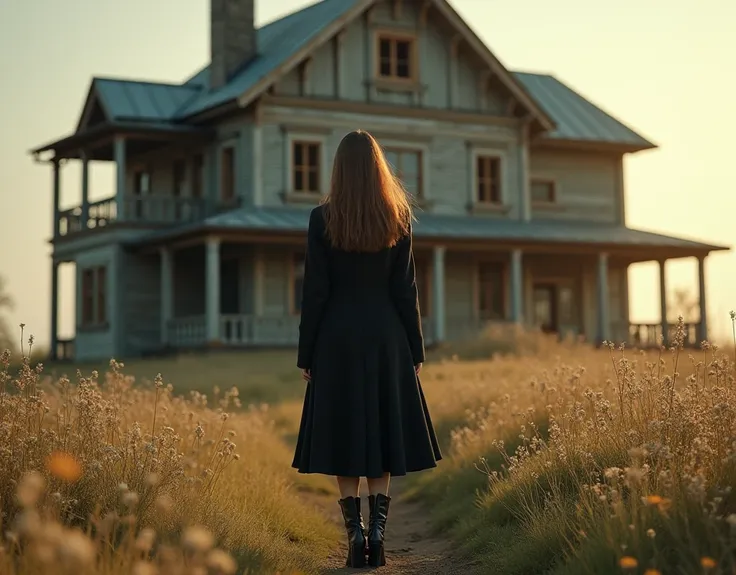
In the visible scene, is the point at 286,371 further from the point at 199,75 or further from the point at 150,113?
the point at 199,75

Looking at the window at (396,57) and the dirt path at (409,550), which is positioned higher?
the window at (396,57)

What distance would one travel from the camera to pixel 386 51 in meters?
30.7

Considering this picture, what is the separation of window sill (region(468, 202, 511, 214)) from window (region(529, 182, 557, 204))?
1.82 m

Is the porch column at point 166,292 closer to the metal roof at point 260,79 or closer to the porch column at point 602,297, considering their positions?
the metal roof at point 260,79

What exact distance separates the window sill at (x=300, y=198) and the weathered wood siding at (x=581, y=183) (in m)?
6.94

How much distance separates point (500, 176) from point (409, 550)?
24.9 metres

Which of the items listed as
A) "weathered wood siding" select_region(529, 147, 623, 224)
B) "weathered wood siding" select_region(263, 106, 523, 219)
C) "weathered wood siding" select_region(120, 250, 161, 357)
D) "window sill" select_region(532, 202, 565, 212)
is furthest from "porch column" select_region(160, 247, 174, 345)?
"window sill" select_region(532, 202, 565, 212)

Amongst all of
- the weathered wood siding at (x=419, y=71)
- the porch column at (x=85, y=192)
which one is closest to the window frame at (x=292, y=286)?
the weathered wood siding at (x=419, y=71)

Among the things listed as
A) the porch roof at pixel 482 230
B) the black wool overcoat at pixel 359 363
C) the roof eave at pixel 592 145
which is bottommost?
the black wool overcoat at pixel 359 363

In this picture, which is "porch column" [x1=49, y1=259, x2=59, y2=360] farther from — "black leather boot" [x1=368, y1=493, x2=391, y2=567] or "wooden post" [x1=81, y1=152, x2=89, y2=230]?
"black leather boot" [x1=368, y1=493, x2=391, y2=567]

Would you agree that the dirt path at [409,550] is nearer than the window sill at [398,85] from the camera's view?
Yes

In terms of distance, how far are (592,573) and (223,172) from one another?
84.3ft

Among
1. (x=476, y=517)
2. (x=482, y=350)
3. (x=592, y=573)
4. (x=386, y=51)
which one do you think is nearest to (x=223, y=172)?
(x=386, y=51)

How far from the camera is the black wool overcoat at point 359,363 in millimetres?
7086
